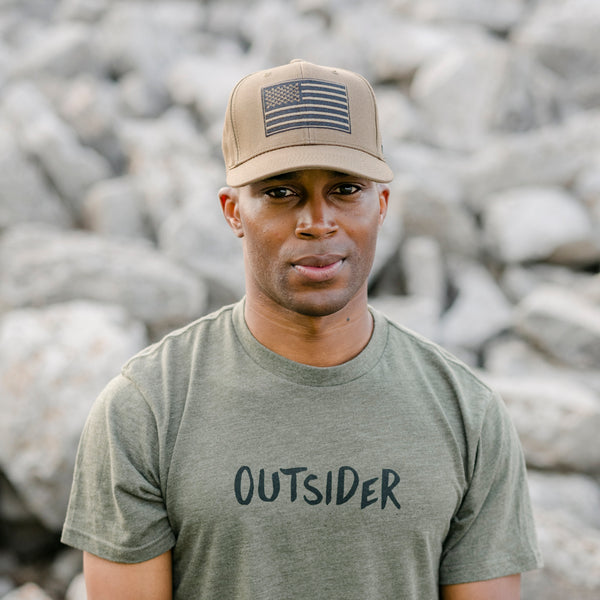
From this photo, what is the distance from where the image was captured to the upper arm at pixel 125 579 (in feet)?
6.84

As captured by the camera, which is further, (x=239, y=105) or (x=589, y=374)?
(x=589, y=374)

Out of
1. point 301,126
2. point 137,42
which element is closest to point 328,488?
point 301,126

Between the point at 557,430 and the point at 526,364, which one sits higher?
the point at 526,364

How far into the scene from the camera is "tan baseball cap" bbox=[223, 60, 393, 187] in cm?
208

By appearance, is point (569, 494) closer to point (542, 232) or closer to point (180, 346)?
point (180, 346)

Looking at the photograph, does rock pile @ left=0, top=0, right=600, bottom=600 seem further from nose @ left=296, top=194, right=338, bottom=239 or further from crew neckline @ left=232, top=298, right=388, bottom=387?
nose @ left=296, top=194, right=338, bottom=239

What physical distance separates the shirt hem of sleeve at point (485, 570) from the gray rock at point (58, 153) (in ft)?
27.0

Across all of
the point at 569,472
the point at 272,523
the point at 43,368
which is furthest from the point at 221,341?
the point at 569,472

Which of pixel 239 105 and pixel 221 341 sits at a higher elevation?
pixel 239 105

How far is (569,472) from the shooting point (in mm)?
5172

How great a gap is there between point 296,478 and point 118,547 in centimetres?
57

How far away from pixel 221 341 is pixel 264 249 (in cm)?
41

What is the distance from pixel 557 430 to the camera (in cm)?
507

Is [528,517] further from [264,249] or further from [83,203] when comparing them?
[83,203]
